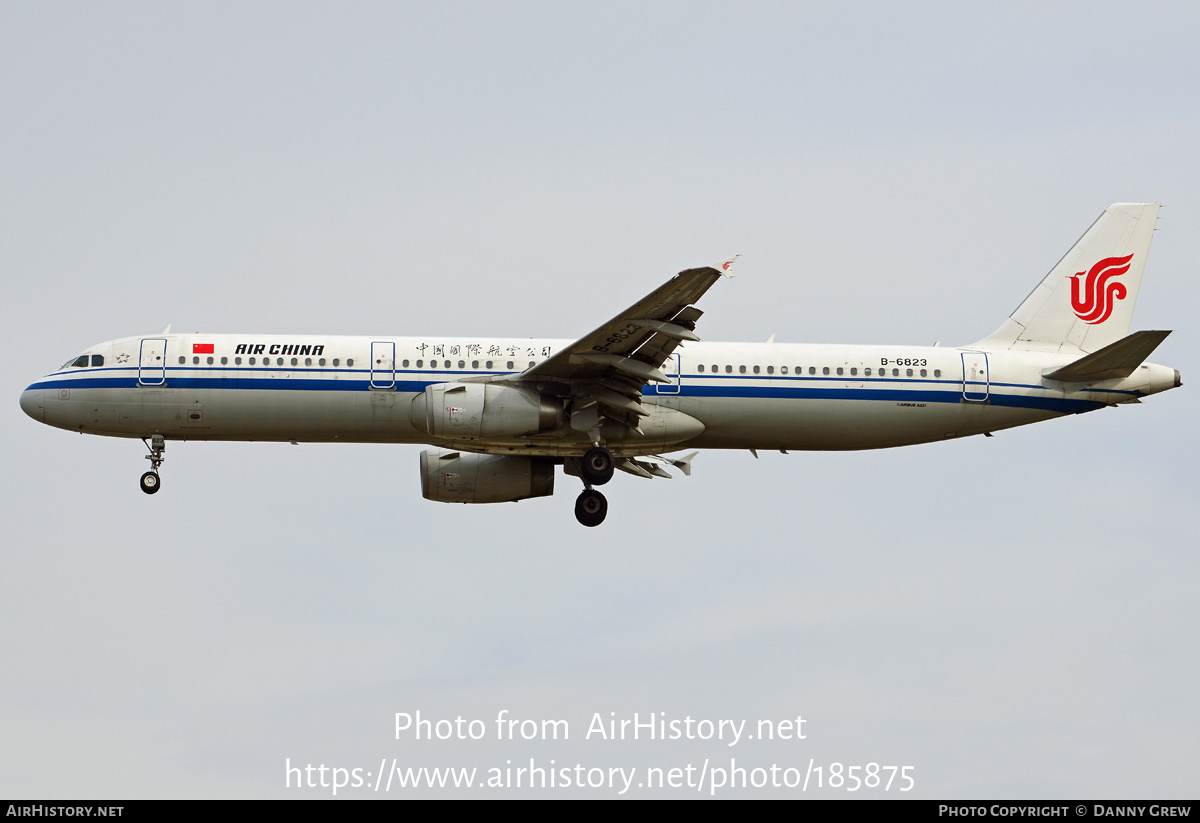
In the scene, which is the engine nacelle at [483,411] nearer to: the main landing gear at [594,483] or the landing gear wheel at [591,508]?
the main landing gear at [594,483]

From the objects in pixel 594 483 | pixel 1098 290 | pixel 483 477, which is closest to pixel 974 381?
pixel 1098 290

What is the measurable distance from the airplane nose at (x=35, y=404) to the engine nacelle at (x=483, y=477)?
389 inches

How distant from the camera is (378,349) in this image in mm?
37312

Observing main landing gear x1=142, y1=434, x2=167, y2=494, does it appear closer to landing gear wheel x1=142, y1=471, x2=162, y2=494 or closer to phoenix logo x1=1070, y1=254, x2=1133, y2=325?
landing gear wheel x1=142, y1=471, x2=162, y2=494

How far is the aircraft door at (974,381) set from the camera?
38.3m

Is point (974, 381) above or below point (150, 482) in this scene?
above

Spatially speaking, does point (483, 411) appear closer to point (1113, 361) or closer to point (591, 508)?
point (591, 508)

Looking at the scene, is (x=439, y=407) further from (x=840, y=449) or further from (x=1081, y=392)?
(x=1081, y=392)

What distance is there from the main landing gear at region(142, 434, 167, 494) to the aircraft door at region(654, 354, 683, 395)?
496 inches

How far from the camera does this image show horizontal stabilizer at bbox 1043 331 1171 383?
119 feet

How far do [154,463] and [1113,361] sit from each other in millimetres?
24300

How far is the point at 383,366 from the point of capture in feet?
121

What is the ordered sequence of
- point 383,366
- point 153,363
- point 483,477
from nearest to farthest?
point 383,366 → point 153,363 → point 483,477

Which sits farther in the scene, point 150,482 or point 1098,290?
point 1098,290
